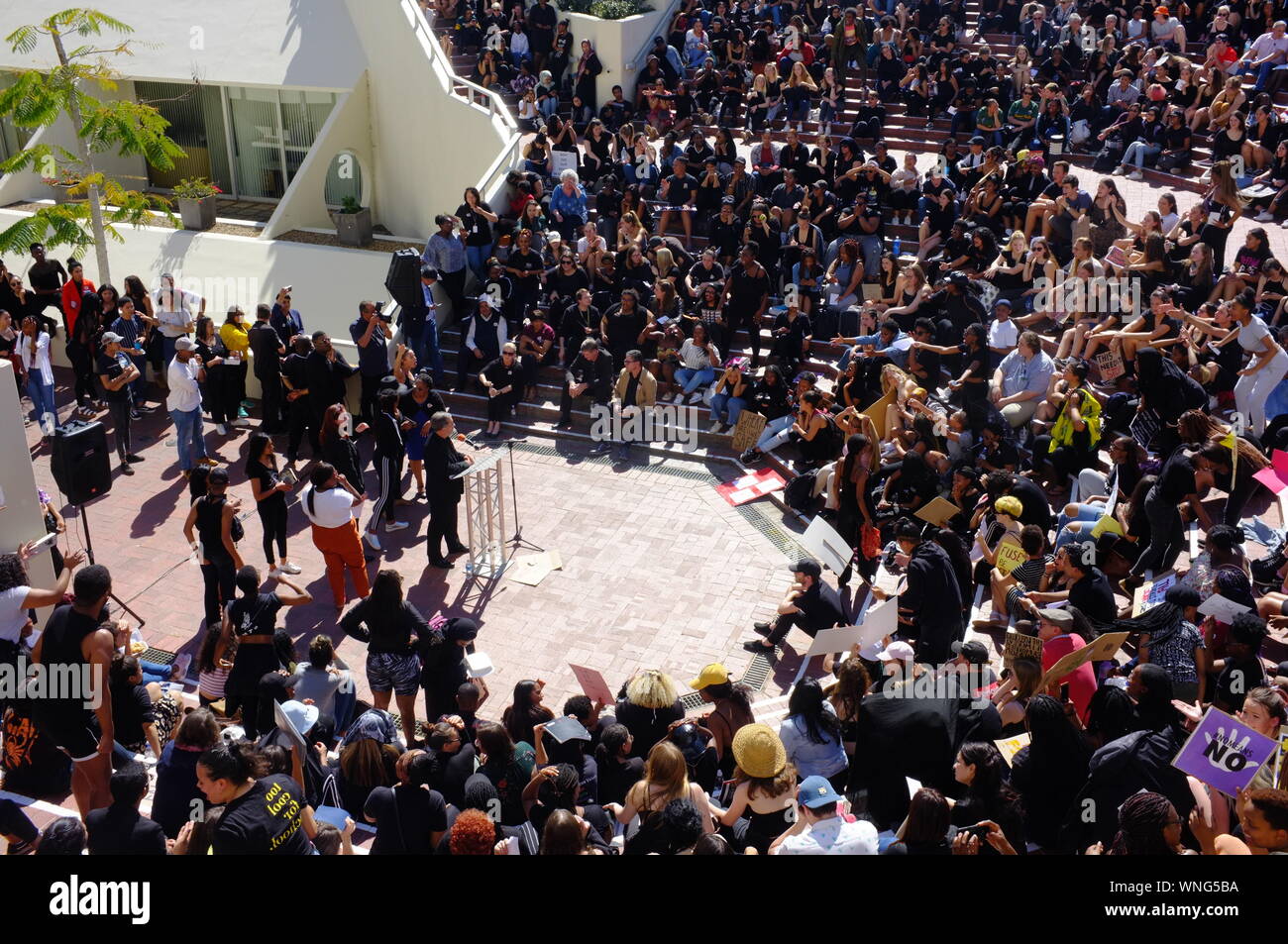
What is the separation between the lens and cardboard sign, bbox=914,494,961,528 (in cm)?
1020

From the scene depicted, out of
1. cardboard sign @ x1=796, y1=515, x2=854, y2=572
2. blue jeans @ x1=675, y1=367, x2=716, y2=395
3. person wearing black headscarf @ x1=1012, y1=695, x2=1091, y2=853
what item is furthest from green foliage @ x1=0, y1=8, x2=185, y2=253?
person wearing black headscarf @ x1=1012, y1=695, x2=1091, y2=853

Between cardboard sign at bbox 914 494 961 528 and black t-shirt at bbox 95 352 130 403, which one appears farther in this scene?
black t-shirt at bbox 95 352 130 403

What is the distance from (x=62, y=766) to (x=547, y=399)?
8.12 m

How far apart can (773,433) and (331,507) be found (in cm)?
547

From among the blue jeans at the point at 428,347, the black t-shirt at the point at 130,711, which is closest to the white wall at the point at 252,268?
the blue jeans at the point at 428,347

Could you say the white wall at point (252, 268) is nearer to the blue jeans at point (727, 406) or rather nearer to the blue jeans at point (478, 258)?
the blue jeans at point (478, 258)

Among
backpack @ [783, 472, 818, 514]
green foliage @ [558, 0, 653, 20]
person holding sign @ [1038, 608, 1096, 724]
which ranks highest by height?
green foliage @ [558, 0, 653, 20]

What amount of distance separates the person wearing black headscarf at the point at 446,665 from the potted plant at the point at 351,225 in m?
13.4

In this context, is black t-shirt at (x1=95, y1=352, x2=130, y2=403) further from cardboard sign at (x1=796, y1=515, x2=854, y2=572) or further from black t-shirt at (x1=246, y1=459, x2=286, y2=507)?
cardboard sign at (x1=796, y1=515, x2=854, y2=572)

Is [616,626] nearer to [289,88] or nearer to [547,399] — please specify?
[547,399]

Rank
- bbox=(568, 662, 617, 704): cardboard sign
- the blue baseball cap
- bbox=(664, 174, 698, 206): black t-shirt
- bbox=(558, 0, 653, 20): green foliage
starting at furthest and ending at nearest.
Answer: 1. bbox=(558, 0, 653, 20): green foliage
2. bbox=(664, 174, 698, 206): black t-shirt
3. bbox=(568, 662, 617, 704): cardboard sign
4. the blue baseball cap

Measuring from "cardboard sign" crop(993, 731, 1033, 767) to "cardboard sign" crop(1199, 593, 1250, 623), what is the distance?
178 centimetres

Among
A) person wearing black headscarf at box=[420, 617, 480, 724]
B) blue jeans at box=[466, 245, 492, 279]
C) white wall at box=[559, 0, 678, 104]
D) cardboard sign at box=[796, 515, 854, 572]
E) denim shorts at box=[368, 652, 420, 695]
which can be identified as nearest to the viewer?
person wearing black headscarf at box=[420, 617, 480, 724]

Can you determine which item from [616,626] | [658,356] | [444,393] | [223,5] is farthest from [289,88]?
[616,626]
